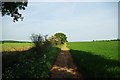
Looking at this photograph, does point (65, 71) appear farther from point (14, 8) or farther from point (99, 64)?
point (14, 8)

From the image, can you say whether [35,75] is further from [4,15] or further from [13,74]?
[4,15]

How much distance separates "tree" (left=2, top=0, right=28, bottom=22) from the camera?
24.5 m

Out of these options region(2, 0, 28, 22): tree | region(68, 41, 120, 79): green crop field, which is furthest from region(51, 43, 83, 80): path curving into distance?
region(2, 0, 28, 22): tree

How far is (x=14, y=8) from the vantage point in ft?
83.1

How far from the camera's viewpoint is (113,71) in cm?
1235

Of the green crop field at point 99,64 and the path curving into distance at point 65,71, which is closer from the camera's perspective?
the green crop field at point 99,64

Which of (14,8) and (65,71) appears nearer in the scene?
(65,71)

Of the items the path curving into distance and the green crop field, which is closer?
the green crop field

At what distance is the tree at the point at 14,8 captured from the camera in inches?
966

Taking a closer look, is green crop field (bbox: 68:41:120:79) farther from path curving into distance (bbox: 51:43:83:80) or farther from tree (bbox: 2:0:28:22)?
tree (bbox: 2:0:28:22)

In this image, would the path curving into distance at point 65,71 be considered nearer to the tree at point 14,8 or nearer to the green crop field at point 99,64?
the green crop field at point 99,64

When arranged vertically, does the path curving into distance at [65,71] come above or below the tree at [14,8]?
below

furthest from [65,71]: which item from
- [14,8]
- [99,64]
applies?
[14,8]

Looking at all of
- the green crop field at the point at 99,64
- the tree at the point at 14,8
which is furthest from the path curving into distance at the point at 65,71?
the tree at the point at 14,8
